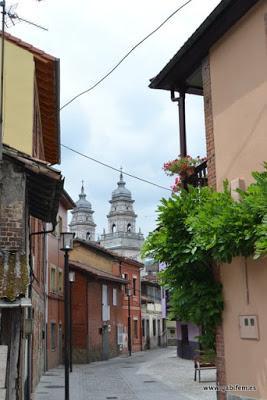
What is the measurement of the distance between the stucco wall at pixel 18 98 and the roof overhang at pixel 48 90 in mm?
206

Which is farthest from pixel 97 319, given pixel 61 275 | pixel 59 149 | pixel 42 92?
pixel 42 92

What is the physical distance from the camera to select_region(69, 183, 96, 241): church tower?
11338 centimetres

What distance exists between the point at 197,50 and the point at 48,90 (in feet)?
21.5

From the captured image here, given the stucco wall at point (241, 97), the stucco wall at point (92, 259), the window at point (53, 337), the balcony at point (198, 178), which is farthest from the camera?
the stucco wall at point (92, 259)

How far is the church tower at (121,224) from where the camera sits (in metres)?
107

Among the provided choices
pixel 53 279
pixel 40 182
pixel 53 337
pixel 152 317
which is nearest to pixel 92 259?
pixel 53 279

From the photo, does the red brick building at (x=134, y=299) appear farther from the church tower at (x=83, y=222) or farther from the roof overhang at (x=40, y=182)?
the church tower at (x=83, y=222)

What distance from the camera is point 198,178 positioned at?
393 inches

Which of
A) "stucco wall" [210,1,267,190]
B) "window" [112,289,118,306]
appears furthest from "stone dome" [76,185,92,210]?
"stucco wall" [210,1,267,190]

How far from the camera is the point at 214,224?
23.7ft

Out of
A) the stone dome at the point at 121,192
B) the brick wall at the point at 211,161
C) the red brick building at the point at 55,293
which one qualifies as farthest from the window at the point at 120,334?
the stone dome at the point at 121,192

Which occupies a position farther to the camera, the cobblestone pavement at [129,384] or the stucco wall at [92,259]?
the stucco wall at [92,259]

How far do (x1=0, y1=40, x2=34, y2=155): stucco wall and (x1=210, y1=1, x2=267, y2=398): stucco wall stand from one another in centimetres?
524

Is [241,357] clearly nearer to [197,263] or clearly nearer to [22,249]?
[197,263]
